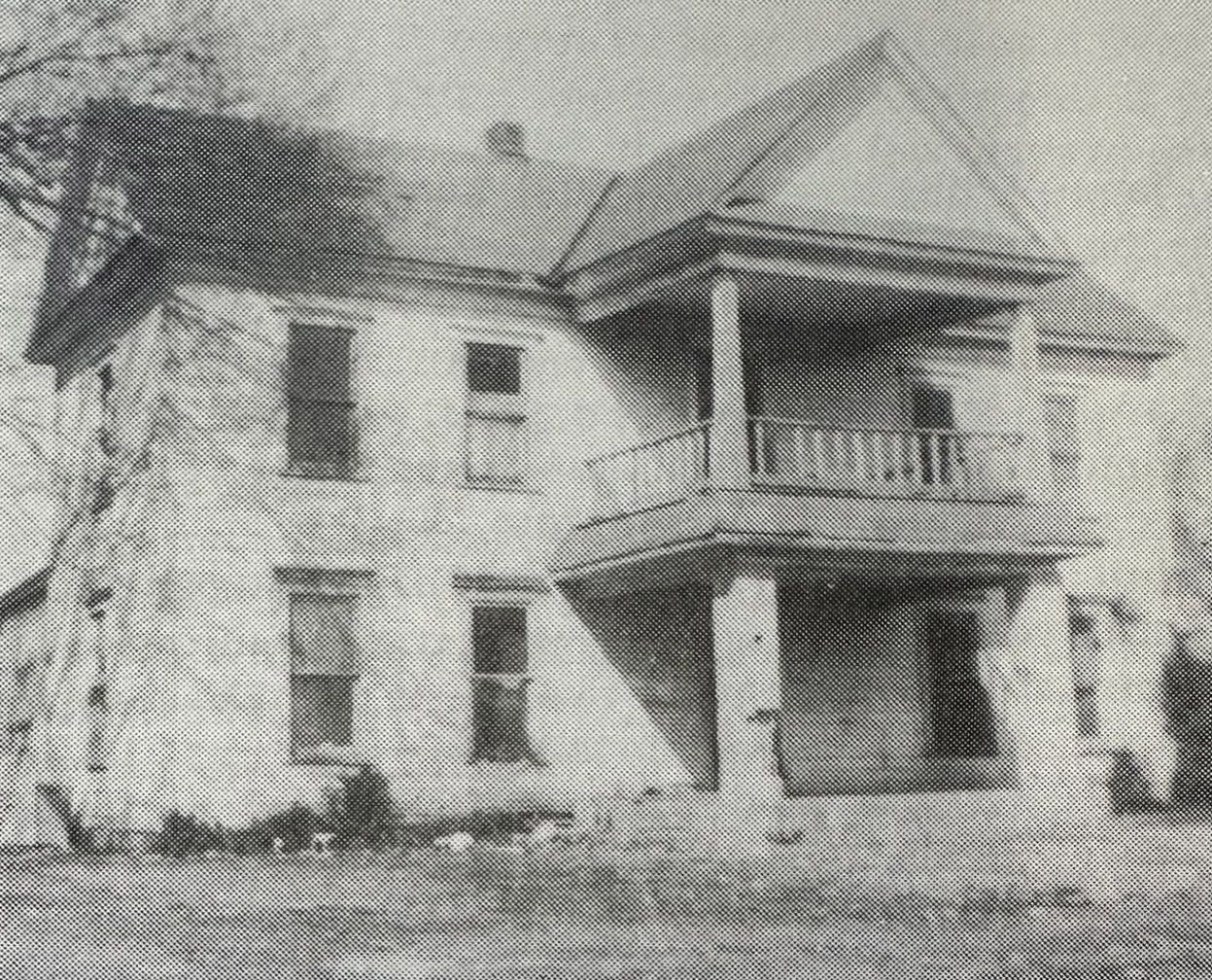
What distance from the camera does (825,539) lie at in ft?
55.7

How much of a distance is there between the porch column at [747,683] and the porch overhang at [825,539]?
37 centimetres

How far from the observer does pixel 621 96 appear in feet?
43.1

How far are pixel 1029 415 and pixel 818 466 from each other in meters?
2.94

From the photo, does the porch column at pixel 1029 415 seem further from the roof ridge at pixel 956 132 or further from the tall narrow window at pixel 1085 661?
the tall narrow window at pixel 1085 661

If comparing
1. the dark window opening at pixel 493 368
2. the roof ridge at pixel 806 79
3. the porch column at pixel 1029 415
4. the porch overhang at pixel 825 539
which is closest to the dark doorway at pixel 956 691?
the porch overhang at pixel 825 539

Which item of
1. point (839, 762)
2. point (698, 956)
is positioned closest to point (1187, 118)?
point (698, 956)

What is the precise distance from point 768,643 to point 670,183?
7.06 meters

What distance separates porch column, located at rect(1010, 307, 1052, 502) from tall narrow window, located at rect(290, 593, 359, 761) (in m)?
7.97

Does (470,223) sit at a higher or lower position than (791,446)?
higher

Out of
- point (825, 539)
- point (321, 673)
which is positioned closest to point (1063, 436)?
point (825, 539)

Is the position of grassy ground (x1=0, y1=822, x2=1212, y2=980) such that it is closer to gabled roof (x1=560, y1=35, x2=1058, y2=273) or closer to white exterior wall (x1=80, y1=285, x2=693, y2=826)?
white exterior wall (x1=80, y1=285, x2=693, y2=826)

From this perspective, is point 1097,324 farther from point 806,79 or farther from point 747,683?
point 747,683

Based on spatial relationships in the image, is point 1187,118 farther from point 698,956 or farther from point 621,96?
point 698,956

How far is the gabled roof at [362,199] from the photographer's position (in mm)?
17875
